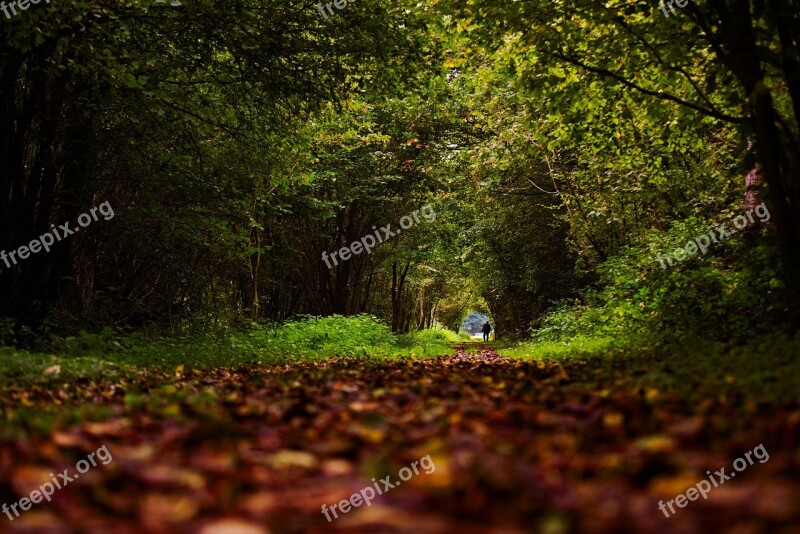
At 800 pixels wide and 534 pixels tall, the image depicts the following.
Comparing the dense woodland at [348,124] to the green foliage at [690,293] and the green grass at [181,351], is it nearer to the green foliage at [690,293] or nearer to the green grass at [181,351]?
the green foliage at [690,293]

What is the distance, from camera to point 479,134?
23031 mm

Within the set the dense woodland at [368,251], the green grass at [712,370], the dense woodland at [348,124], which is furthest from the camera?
the dense woodland at [348,124]

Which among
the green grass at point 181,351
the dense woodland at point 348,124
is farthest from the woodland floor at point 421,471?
the dense woodland at point 348,124

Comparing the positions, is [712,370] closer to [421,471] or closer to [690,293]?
[421,471]

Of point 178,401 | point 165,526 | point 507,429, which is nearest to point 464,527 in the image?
point 165,526

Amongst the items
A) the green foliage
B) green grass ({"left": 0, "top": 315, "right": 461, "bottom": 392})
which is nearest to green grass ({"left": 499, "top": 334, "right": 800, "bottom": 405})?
the green foliage

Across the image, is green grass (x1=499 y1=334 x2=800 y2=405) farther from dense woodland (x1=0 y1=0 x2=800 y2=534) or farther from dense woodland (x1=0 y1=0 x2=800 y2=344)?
dense woodland (x1=0 y1=0 x2=800 y2=344)

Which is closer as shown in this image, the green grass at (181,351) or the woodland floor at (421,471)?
the woodland floor at (421,471)

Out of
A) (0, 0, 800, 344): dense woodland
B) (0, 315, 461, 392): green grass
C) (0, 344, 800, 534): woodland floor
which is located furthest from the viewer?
(0, 0, 800, 344): dense woodland

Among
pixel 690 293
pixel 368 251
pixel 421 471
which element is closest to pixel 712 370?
pixel 421 471

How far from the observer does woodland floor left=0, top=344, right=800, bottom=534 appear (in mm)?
1997

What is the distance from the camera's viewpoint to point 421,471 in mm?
2631

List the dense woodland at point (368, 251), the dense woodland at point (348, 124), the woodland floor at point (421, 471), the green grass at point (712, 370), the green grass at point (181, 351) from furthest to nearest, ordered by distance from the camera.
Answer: the dense woodland at point (348, 124) → the green grass at point (181, 351) → the green grass at point (712, 370) → the dense woodland at point (368, 251) → the woodland floor at point (421, 471)

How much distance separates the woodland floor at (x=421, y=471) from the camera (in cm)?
200
